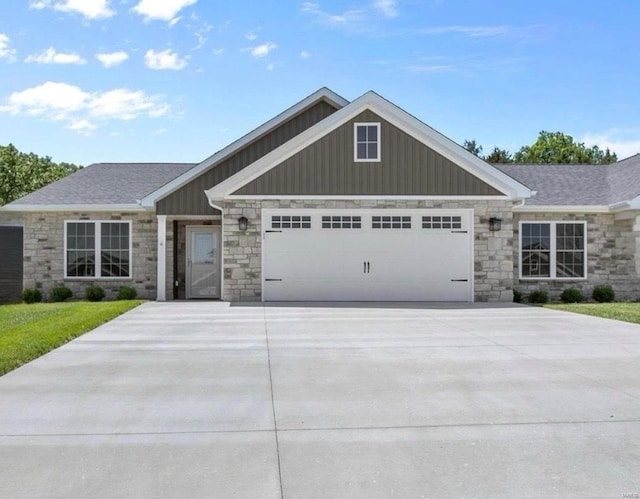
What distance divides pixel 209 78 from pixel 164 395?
1268 cm

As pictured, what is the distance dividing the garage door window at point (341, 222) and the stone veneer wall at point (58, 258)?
5213 millimetres

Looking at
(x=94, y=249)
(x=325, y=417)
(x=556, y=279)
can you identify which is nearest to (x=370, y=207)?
(x=556, y=279)

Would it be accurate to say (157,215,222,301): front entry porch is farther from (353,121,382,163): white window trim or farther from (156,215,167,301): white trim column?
(353,121,382,163): white window trim

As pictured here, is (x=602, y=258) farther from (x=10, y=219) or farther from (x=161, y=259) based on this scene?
(x=10, y=219)

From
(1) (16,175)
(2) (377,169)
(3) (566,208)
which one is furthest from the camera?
(1) (16,175)

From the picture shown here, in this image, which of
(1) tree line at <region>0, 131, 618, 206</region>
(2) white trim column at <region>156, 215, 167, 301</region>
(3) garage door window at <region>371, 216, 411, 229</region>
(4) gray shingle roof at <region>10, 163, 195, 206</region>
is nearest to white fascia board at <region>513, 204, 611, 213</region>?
(3) garage door window at <region>371, 216, 411, 229</region>

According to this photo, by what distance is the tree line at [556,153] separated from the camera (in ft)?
160

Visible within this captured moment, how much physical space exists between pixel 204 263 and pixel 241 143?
12.1ft

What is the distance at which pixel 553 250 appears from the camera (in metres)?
16.8

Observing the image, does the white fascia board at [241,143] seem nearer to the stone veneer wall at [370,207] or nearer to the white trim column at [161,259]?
the white trim column at [161,259]

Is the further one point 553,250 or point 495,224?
point 553,250

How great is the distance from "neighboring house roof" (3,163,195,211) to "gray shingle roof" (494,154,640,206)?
37.5 ft

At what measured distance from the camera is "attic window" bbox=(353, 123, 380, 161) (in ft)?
49.7

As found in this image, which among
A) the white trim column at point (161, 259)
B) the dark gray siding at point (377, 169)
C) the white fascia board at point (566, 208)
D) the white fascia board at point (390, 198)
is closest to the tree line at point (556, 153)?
the white fascia board at point (566, 208)
